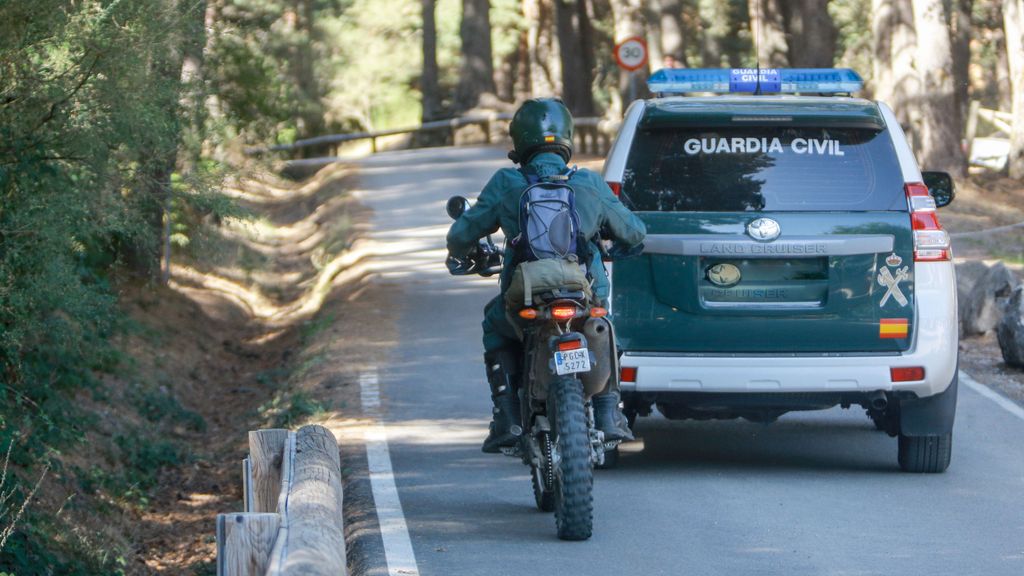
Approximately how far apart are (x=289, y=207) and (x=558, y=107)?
27.5 meters

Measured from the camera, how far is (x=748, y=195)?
857 cm

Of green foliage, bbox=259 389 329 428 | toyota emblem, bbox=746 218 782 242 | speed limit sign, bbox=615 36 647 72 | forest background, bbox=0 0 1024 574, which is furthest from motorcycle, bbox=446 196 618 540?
speed limit sign, bbox=615 36 647 72

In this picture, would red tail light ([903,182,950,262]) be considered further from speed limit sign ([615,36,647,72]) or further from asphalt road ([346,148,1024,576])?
speed limit sign ([615,36,647,72])

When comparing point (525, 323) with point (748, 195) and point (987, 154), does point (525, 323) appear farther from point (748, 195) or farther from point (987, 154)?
point (987, 154)

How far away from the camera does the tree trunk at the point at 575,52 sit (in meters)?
46.4

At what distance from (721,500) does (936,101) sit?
1969 cm

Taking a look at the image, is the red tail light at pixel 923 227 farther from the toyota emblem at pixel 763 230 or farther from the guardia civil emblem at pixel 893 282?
the toyota emblem at pixel 763 230

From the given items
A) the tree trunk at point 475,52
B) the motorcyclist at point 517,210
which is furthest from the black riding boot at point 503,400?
the tree trunk at point 475,52

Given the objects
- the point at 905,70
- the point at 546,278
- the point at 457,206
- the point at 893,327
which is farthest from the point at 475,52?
the point at 546,278

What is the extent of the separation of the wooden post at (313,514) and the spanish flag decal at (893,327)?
3.35 m

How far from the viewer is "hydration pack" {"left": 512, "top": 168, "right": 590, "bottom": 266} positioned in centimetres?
713

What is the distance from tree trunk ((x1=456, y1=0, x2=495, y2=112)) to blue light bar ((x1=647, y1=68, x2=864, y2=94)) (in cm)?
3830

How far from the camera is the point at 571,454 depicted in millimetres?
6930

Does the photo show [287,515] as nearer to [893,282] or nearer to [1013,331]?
[893,282]
